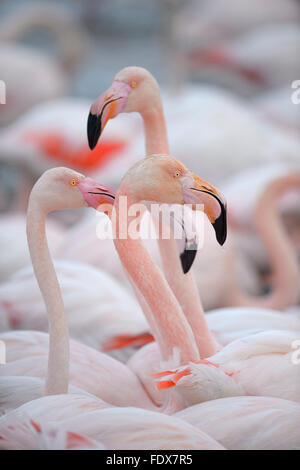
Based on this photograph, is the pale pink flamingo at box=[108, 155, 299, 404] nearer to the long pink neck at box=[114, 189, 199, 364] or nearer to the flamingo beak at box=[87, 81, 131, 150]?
the long pink neck at box=[114, 189, 199, 364]

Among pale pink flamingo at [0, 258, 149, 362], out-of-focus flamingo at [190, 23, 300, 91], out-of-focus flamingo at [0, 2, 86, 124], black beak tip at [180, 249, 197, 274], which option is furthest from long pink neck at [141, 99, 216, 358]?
out-of-focus flamingo at [190, 23, 300, 91]

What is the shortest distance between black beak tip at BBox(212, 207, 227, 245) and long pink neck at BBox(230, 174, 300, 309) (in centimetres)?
138

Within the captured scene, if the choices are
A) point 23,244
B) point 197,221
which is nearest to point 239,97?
point 23,244

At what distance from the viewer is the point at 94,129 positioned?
4.77 ft

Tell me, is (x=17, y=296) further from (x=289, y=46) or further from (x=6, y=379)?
(x=289, y=46)

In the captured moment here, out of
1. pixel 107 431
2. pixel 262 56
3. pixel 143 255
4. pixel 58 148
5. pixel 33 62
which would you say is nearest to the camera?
pixel 107 431

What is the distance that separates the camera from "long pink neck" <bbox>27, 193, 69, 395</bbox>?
1370mm

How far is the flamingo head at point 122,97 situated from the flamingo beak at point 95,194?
117 millimetres

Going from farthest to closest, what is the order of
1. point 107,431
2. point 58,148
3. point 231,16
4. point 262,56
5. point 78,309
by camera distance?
1. point 231,16
2. point 262,56
3. point 58,148
4. point 78,309
5. point 107,431

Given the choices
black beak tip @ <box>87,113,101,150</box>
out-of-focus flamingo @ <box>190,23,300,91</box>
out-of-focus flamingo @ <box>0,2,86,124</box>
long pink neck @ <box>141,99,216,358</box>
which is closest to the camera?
black beak tip @ <box>87,113,101,150</box>

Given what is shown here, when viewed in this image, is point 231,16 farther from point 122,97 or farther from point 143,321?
point 122,97

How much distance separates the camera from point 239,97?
539cm

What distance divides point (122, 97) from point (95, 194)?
0.87ft

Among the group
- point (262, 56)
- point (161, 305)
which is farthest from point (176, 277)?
point (262, 56)
